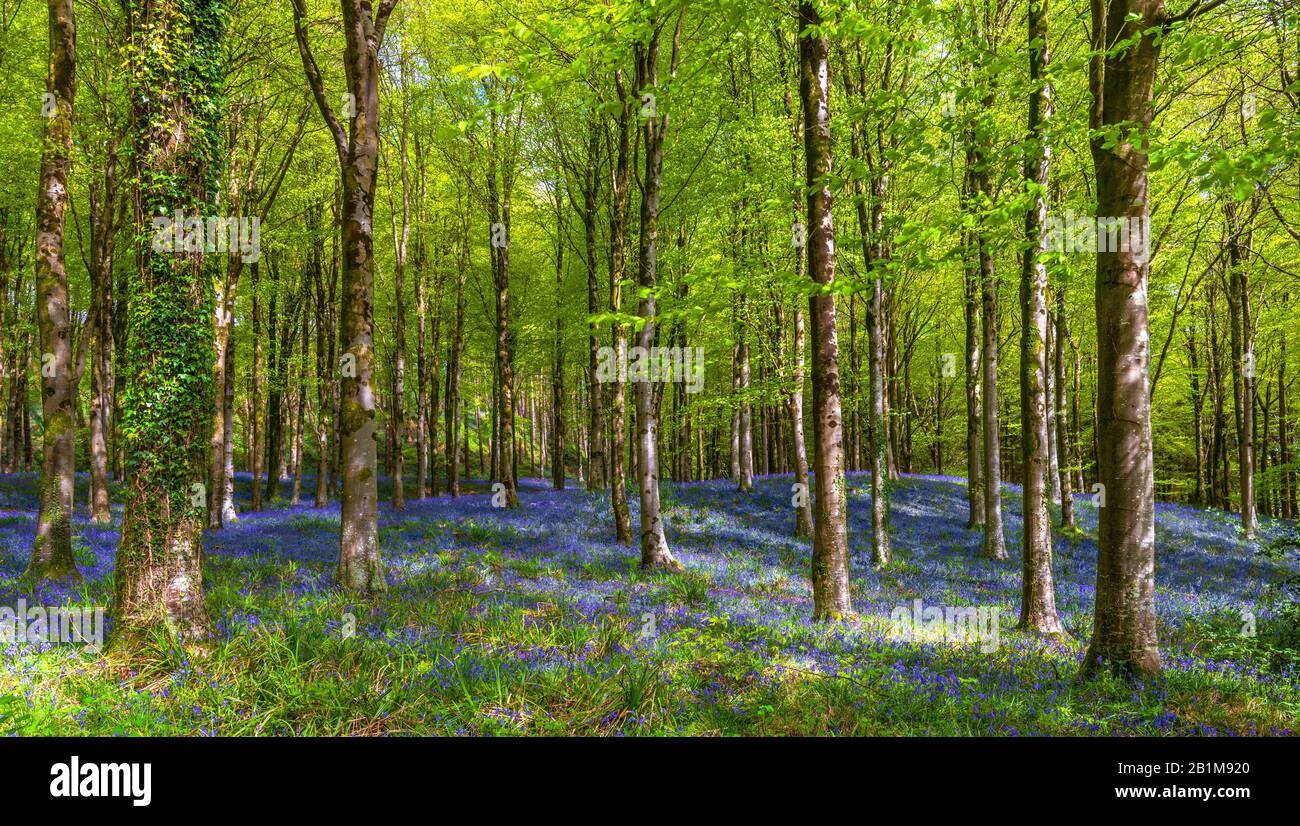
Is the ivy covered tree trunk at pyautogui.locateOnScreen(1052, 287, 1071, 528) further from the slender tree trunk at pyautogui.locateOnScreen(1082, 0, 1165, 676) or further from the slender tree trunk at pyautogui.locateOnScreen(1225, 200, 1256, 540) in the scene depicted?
the slender tree trunk at pyautogui.locateOnScreen(1082, 0, 1165, 676)

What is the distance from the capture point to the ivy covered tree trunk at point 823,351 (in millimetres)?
7980

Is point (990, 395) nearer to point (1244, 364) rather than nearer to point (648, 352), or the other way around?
point (648, 352)

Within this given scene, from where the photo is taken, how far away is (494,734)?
4184mm

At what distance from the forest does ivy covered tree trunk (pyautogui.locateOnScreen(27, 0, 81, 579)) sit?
0.19 ft

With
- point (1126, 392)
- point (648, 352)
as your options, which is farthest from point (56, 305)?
point (1126, 392)

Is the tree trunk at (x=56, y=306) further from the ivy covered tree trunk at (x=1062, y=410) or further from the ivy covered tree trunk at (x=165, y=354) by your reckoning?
the ivy covered tree trunk at (x=1062, y=410)

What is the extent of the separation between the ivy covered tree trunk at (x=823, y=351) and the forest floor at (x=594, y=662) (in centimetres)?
74

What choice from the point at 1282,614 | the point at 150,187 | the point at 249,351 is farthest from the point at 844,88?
the point at 249,351

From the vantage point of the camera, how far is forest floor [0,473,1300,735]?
4.47m

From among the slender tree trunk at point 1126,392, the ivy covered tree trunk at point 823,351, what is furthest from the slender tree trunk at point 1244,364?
the ivy covered tree trunk at point 823,351

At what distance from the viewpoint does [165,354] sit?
5469 millimetres

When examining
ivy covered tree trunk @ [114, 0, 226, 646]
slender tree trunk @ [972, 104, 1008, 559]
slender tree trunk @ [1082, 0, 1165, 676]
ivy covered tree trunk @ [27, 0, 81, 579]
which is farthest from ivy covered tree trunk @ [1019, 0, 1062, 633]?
ivy covered tree trunk @ [27, 0, 81, 579]

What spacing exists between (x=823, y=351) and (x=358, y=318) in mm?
7135

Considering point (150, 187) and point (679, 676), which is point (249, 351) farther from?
point (679, 676)
